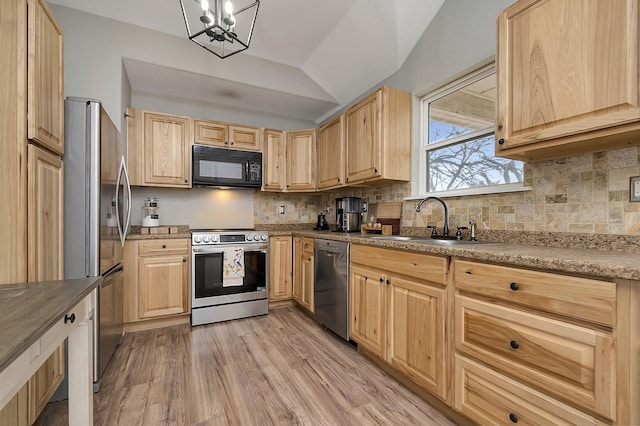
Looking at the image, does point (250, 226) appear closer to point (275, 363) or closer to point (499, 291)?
point (275, 363)

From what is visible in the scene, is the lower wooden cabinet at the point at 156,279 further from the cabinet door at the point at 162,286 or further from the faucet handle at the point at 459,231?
the faucet handle at the point at 459,231

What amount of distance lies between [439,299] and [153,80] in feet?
11.4

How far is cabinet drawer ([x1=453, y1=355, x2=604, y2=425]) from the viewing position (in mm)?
1101

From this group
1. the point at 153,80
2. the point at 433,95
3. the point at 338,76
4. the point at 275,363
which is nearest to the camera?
the point at 275,363

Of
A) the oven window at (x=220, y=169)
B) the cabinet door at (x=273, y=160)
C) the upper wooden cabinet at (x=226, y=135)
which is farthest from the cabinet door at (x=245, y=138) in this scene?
the oven window at (x=220, y=169)

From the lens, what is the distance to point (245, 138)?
3.55 metres

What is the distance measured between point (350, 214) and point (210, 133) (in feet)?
6.22

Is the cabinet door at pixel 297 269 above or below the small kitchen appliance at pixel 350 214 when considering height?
below

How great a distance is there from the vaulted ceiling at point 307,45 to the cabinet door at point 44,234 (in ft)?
5.74

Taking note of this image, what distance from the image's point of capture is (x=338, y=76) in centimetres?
331

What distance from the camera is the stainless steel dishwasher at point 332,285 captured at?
2457mm

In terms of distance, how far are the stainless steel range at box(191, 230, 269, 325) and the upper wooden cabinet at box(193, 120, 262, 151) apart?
1.08m

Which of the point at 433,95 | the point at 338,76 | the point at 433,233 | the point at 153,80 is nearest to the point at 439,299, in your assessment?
the point at 433,233

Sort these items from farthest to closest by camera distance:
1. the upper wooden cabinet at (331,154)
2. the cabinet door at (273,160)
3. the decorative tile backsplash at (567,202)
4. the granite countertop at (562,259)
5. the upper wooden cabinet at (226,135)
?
the cabinet door at (273,160)
the upper wooden cabinet at (226,135)
the upper wooden cabinet at (331,154)
the decorative tile backsplash at (567,202)
the granite countertop at (562,259)
